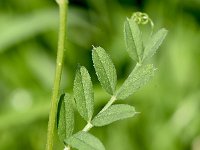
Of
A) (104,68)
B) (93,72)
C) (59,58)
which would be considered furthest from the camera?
(93,72)

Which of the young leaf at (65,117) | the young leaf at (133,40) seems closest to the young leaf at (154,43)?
the young leaf at (133,40)

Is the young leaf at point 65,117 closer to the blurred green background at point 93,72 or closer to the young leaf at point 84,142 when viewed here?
the young leaf at point 84,142

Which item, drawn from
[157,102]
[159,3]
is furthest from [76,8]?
[157,102]

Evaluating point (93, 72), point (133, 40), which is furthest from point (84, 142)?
point (93, 72)

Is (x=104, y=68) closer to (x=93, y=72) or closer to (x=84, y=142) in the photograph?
(x=84, y=142)

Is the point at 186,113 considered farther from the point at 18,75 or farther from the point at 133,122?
the point at 18,75

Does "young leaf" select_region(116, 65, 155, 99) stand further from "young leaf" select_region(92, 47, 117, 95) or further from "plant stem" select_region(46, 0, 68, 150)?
"plant stem" select_region(46, 0, 68, 150)
